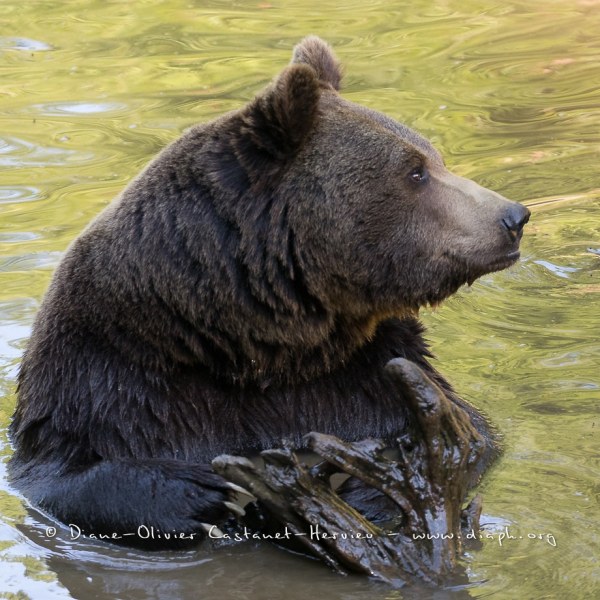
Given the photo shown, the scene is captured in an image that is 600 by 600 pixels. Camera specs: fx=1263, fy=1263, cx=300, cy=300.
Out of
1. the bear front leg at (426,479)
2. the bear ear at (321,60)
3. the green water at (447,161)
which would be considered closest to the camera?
the bear front leg at (426,479)

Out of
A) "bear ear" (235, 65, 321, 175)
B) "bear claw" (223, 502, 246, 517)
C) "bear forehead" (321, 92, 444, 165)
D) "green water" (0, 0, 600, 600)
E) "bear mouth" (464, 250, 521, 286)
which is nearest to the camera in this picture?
"green water" (0, 0, 600, 600)

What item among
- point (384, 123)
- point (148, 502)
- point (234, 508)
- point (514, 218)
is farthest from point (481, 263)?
point (148, 502)

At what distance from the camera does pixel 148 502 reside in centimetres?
540

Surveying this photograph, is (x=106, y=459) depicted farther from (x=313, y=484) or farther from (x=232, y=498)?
(x=313, y=484)

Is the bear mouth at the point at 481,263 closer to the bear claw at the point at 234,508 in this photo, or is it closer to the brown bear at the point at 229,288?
the brown bear at the point at 229,288

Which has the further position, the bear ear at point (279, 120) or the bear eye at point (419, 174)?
the bear eye at point (419, 174)

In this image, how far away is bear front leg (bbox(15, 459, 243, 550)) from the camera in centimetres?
536

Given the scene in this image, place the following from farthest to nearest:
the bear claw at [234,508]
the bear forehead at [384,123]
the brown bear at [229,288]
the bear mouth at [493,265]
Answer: the bear forehead at [384,123], the bear mouth at [493,265], the brown bear at [229,288], the bear claw at [234,508]

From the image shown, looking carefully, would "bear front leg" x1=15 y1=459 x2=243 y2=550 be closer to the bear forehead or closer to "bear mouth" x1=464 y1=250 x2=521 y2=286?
"bear mouth" x1=464 y1=250 x2=521 y2=286

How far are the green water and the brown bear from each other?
0.35 metres

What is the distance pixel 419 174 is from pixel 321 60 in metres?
0.94

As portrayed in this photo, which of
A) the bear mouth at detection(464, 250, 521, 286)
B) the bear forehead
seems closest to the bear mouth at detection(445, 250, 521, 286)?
the bear mouth at detection(464, 250, 521, 286)

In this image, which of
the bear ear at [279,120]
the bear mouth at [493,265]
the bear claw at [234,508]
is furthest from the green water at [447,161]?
the bear ear at [279,120]

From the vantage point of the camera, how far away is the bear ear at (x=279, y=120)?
18.0ft
